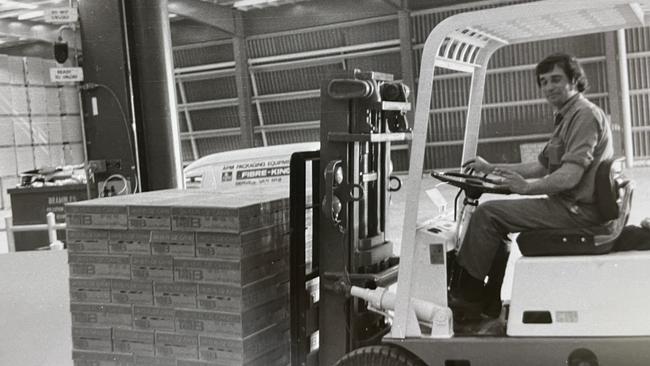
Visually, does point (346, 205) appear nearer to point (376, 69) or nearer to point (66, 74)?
point (66, 74)

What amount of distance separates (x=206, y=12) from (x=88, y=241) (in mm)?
18496

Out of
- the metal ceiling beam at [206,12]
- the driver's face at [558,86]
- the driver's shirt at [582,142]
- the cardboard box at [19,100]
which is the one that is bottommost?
the driver's shirt at [582,142]

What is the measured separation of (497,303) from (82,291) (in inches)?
106

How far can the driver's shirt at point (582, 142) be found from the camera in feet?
11.8

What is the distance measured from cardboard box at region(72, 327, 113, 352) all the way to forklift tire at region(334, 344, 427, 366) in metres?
1.79

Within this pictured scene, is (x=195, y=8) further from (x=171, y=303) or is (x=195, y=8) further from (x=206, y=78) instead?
(x=171, y=303)

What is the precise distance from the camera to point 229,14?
24531mm

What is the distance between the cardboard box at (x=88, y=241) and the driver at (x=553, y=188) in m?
2.32

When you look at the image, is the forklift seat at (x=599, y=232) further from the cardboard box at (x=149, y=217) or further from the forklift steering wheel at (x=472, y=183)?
A: the cardboard box at (x=149, y=217)

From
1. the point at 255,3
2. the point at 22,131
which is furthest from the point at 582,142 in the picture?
the point at 22,131

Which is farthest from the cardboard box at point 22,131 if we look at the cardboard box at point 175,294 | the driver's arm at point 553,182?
the driver's arm at point 553,182

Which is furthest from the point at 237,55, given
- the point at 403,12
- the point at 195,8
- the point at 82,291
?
the point at 82,291

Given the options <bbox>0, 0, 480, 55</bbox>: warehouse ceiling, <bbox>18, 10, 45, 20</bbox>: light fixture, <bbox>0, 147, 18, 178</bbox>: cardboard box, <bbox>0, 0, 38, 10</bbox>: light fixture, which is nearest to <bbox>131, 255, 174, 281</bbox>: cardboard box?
<bbox>0, 0, 480, 55</bbox>: warehouse ceiling

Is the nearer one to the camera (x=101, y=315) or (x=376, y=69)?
(x=101, y=315)
